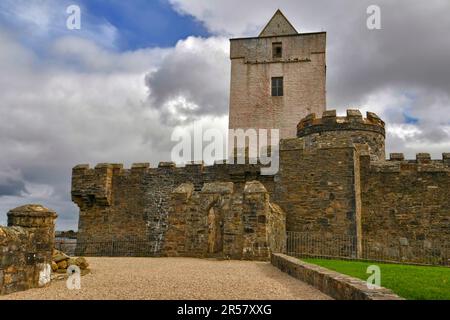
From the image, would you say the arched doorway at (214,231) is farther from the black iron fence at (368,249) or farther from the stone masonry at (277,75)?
the stone masonry at (277,75)

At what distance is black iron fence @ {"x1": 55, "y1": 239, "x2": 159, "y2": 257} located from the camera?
19.6 meters

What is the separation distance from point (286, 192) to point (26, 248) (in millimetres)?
10486

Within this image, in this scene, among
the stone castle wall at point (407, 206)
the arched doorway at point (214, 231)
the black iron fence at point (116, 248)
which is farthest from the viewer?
the black iron fence at point (116, 248)

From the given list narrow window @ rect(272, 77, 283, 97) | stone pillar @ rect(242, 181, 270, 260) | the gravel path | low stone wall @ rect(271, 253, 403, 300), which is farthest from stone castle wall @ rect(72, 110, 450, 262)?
narrow window @ rect(272, 77, 283, 97)

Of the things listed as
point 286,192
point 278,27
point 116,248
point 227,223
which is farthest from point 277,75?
point 227,223

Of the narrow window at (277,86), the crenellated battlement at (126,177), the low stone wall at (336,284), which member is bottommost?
the low stone wall at (336,284)

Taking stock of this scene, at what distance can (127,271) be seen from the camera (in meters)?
10.3

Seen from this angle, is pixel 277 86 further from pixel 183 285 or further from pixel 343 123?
pixel 183 285

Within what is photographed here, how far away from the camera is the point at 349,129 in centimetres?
1784

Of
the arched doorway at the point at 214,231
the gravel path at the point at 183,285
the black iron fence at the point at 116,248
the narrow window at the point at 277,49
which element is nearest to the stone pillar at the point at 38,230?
the gravel path at the point at 183,285

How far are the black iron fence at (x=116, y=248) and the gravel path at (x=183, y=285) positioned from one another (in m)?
8.88

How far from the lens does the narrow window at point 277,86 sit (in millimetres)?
25094
